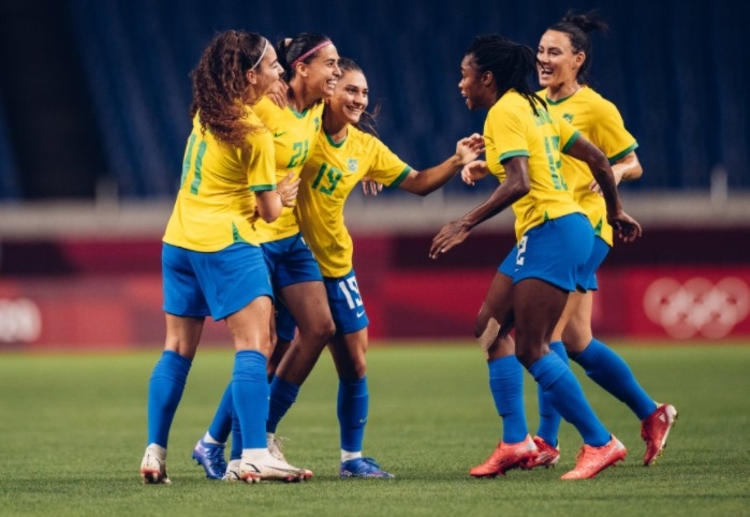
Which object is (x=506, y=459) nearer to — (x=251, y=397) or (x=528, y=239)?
(x=528, y=239)

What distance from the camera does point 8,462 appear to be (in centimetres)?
720

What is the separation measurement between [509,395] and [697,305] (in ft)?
39.6

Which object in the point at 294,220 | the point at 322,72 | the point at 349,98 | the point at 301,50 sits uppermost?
the point at 301,50

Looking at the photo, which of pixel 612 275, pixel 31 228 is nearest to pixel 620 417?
pixel 612 275

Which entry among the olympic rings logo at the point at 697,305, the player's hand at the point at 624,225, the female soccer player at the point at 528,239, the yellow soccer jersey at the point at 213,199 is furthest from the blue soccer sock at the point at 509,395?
the olympic rings logo at the point at 697,305

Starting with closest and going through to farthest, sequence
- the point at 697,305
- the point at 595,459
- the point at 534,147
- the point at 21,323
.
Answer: the point at 595,459 < the point at 534,147 < the point at 697,305 < the point at 21,323

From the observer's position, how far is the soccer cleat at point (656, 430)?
6688mm

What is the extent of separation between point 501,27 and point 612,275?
19.7 ft

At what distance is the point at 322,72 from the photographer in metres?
6.47

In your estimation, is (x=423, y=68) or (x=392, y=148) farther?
(x=423, y=68)

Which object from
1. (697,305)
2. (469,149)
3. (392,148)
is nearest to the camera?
(469,149)

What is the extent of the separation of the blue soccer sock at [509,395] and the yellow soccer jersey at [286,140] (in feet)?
3.76

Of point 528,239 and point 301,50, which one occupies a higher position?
point 301,50

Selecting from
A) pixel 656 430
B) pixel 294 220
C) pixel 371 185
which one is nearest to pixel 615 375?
pixel 656 430
